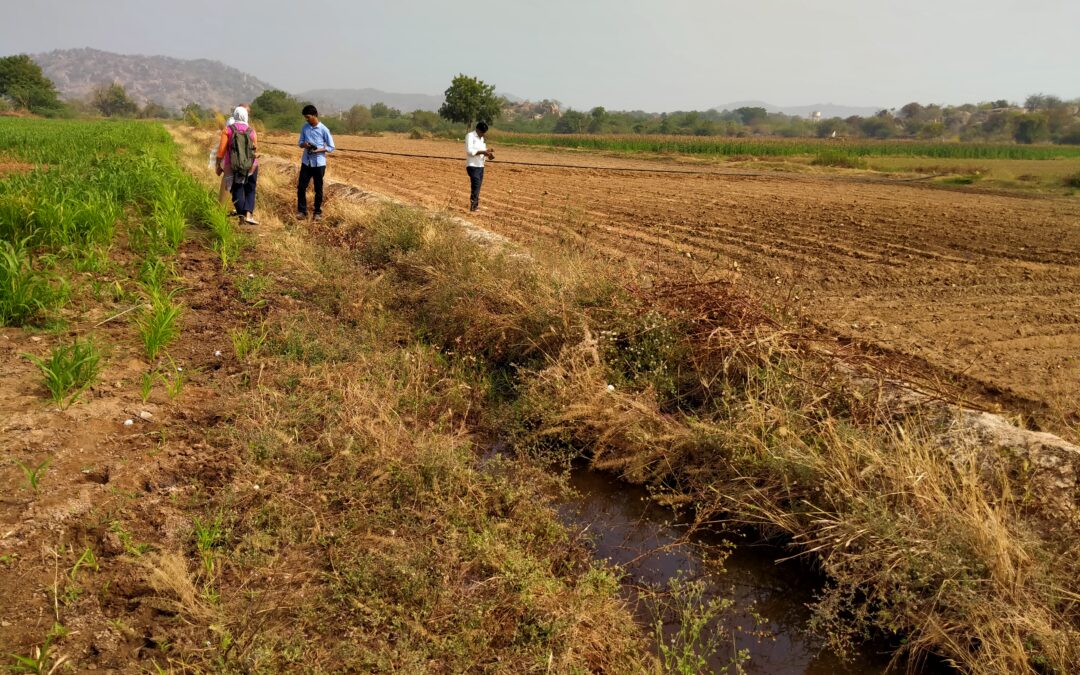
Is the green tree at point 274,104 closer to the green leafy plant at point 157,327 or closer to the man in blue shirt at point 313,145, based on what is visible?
the man in blue shirt at point 313,145

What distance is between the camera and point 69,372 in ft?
12.0

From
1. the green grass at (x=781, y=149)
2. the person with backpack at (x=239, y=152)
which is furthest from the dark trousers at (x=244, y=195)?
the green grass at (x=781, y=149)

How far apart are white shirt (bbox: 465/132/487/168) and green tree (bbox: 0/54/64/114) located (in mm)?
85479

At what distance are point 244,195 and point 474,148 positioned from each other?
3565 millimetres

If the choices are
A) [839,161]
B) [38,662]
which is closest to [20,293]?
[38,662]

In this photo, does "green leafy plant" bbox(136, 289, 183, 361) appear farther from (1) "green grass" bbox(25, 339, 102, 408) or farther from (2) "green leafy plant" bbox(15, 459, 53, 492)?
(2) "green leafy plant" bbox(15, 459, 53, 492)

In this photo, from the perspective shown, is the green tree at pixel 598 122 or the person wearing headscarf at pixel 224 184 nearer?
the person wearing headscarf at pixel 224 184

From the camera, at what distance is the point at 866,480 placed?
3.17m

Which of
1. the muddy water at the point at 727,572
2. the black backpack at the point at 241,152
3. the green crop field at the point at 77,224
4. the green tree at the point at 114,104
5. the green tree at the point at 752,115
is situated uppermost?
the green tree at the point at 752,115

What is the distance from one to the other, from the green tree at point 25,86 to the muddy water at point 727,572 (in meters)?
92.4

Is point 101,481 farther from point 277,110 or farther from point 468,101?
point 277,110

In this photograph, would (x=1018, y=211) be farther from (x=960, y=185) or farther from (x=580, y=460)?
(x=580, y=460)

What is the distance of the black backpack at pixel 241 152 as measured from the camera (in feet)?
26.1

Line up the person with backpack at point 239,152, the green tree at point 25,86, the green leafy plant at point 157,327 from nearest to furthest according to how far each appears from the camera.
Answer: the green leafy plant at point 157,327 → the person with backpack at point 239,152 → the green tree at point 25,86
